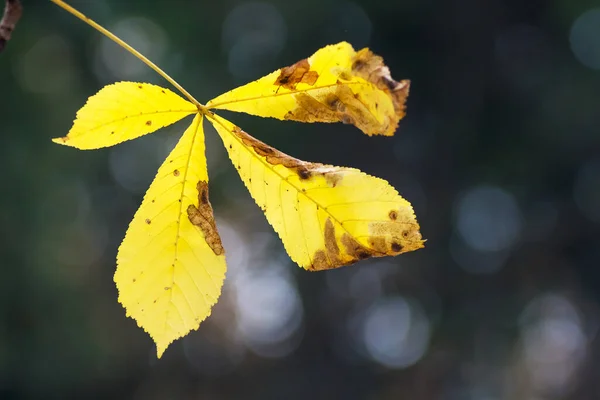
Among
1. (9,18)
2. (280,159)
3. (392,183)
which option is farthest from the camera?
(392,183)

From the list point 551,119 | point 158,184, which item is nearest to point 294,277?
point 551,119

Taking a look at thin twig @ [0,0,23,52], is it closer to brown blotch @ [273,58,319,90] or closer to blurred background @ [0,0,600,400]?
brown blotch @ [273,58,319,90]

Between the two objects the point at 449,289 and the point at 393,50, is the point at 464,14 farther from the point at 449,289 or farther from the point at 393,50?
the point at 449,289

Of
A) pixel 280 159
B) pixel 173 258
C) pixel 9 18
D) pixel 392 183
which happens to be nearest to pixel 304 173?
pixel 280 159

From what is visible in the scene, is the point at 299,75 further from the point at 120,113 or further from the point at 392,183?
the point at 392,183

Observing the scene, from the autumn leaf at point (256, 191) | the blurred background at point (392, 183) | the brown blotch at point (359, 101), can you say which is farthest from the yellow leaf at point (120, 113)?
the blurred background at point (392, 183)

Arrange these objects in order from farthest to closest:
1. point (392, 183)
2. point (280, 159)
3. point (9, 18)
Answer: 1. point (392, 183)
2. point (280, 159)
3. point (9, 18)

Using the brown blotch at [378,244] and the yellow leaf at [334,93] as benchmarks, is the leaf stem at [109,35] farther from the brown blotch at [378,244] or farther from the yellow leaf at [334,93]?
the brown blotch at [378,244]
